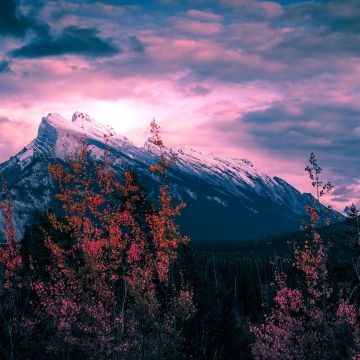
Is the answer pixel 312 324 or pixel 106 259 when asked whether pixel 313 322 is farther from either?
pixel 106 259

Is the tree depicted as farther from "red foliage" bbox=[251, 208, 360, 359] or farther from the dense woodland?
"red foliage" bbox=[251, 208, 360, 359]

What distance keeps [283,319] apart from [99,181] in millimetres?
21218

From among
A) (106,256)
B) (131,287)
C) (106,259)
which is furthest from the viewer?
(106,256)

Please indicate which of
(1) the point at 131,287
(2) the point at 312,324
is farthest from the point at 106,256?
(2) the point at 312,324

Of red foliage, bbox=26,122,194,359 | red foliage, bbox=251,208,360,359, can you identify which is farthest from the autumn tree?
red foliage, bbox=26,122,194,359

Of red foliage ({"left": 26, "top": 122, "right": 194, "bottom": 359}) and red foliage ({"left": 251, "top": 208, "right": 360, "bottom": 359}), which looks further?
red foliage ({"left": 251, "top": 208, "right": 360, "bottom": 359})

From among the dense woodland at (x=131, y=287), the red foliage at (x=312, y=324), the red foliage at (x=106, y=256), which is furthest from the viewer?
the red foliage at (x=312, y=324)

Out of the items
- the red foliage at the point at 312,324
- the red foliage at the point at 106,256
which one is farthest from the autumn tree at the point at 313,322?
the red foliage at the point at 106,256

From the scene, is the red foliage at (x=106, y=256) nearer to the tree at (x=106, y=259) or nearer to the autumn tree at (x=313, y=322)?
the tree at (x=106, y=259)

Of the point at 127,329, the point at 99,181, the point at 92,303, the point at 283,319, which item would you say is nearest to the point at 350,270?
the point at 283,319

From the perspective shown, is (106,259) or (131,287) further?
(131,287)

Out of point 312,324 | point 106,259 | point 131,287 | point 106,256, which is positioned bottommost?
point 312,324

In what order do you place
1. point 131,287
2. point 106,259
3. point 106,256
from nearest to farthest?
point 106,259
point 131,287
point 106,256

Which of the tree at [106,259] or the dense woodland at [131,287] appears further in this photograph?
the dense woodland at [131,287]
